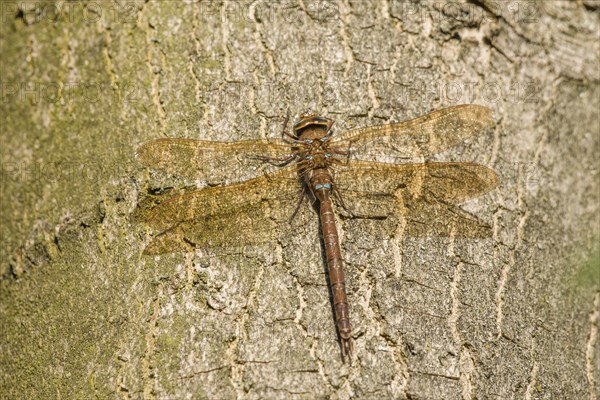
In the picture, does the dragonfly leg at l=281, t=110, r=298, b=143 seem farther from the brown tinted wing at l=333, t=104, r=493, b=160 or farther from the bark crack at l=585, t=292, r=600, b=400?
the bark crack at l=585, t=292, r=600, b=400

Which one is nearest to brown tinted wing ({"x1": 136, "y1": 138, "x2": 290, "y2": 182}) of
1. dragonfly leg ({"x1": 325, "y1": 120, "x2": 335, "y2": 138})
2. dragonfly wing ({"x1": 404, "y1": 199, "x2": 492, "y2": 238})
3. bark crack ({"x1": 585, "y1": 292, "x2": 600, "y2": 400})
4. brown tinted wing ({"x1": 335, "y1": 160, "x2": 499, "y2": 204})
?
dragonfly leg ({"x1": 325, "y1": 120, "x2": 335, "y2": 138})

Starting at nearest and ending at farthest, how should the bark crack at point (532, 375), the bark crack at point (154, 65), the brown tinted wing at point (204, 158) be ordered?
the bark crack at point (532, 375) → the brown tinted wing at point (204, 158) → the bark crack at point (154, 65)

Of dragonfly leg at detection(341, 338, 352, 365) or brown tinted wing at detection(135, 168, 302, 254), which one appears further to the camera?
brown tinted wing at detection(135, 168, 302, 254)

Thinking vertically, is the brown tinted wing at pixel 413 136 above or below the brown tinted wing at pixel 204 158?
above

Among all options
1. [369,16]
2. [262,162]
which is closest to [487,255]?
[262,162]

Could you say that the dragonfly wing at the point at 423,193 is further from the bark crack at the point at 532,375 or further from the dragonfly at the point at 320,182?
the bark crack at the point at 532,375

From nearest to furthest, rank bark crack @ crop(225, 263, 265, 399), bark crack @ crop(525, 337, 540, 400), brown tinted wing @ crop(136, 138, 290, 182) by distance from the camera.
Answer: bark crack @ crop(225, 263, 265, 399) < bark crack @ crop(525, 337, 540, 400) < brown tinted wing @ crop(136, 138, 290, 182)

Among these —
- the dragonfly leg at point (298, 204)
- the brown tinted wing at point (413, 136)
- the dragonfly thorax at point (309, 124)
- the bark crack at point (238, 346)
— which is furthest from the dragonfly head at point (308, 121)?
the bark crack at point (238, 346)
